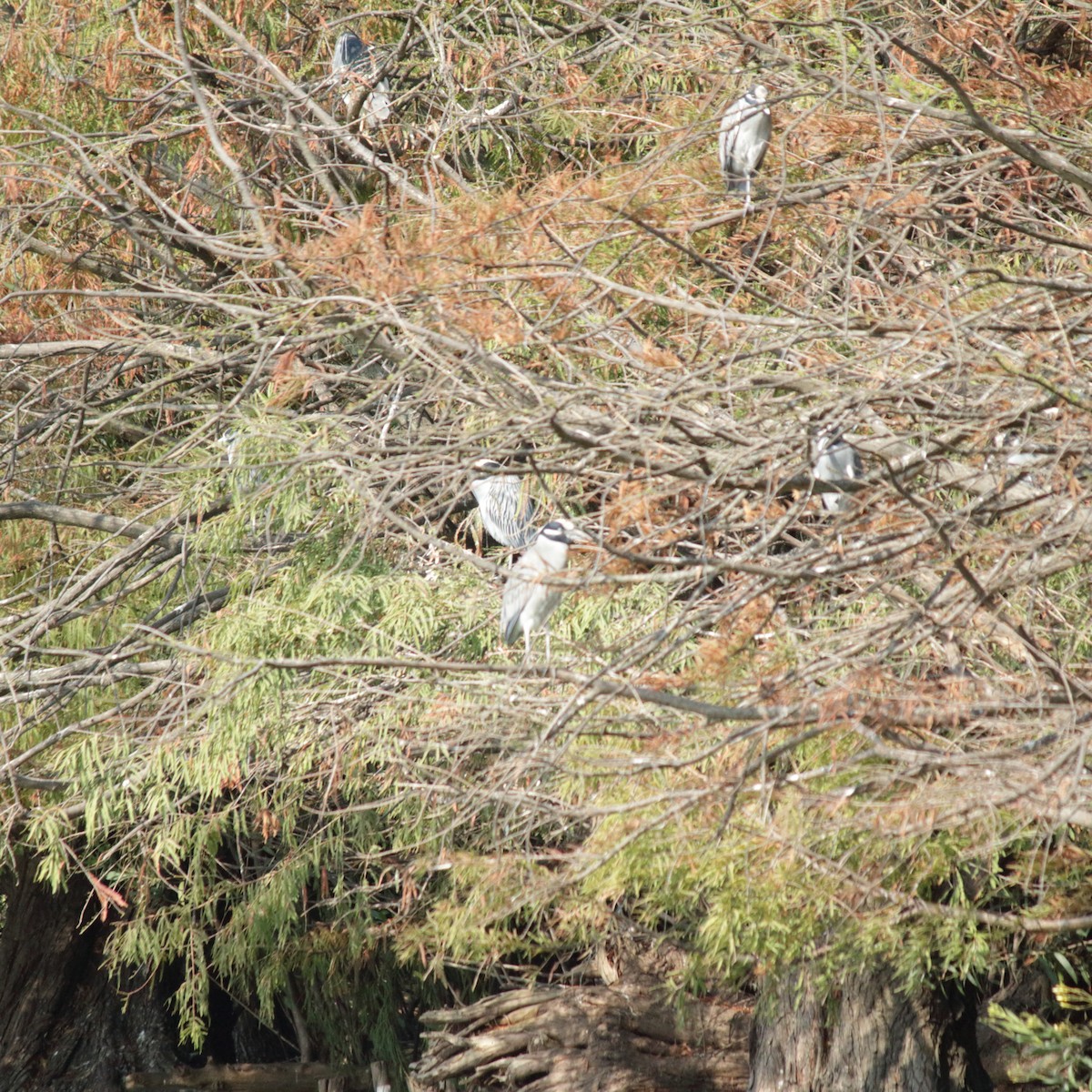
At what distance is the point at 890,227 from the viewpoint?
3381 millimetres

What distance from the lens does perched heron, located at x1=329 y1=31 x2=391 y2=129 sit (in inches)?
204

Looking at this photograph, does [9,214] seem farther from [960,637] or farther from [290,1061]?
[290,1061]

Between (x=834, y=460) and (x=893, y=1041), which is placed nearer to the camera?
(x=834, y=460)

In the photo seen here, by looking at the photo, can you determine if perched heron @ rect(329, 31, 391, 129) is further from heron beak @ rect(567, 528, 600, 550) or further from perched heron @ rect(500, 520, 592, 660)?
heron beak @ rect(567, 528, 600, 550)

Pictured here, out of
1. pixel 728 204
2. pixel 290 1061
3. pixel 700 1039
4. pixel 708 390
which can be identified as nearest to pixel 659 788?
pixel 708 390

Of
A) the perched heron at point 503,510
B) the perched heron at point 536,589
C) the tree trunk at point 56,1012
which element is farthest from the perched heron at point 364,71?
the tree trunk at point 56,1012

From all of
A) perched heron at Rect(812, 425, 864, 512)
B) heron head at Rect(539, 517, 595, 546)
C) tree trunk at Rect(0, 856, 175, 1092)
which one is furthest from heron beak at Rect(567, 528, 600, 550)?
tree trunk at Rect(0, 856, 175, 1092)

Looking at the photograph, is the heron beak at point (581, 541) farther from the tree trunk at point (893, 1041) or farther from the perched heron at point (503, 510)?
the tree trunk at point (893, 1041)

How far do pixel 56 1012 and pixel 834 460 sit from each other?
596 centimetres

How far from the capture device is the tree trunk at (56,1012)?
707cm

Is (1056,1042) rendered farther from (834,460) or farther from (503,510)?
(503,510)

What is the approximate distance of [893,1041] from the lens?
14.9 feet

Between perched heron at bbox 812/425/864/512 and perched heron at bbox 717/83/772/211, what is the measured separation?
96 centimetres

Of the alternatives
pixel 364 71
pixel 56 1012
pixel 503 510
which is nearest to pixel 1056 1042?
pixel 503 510
